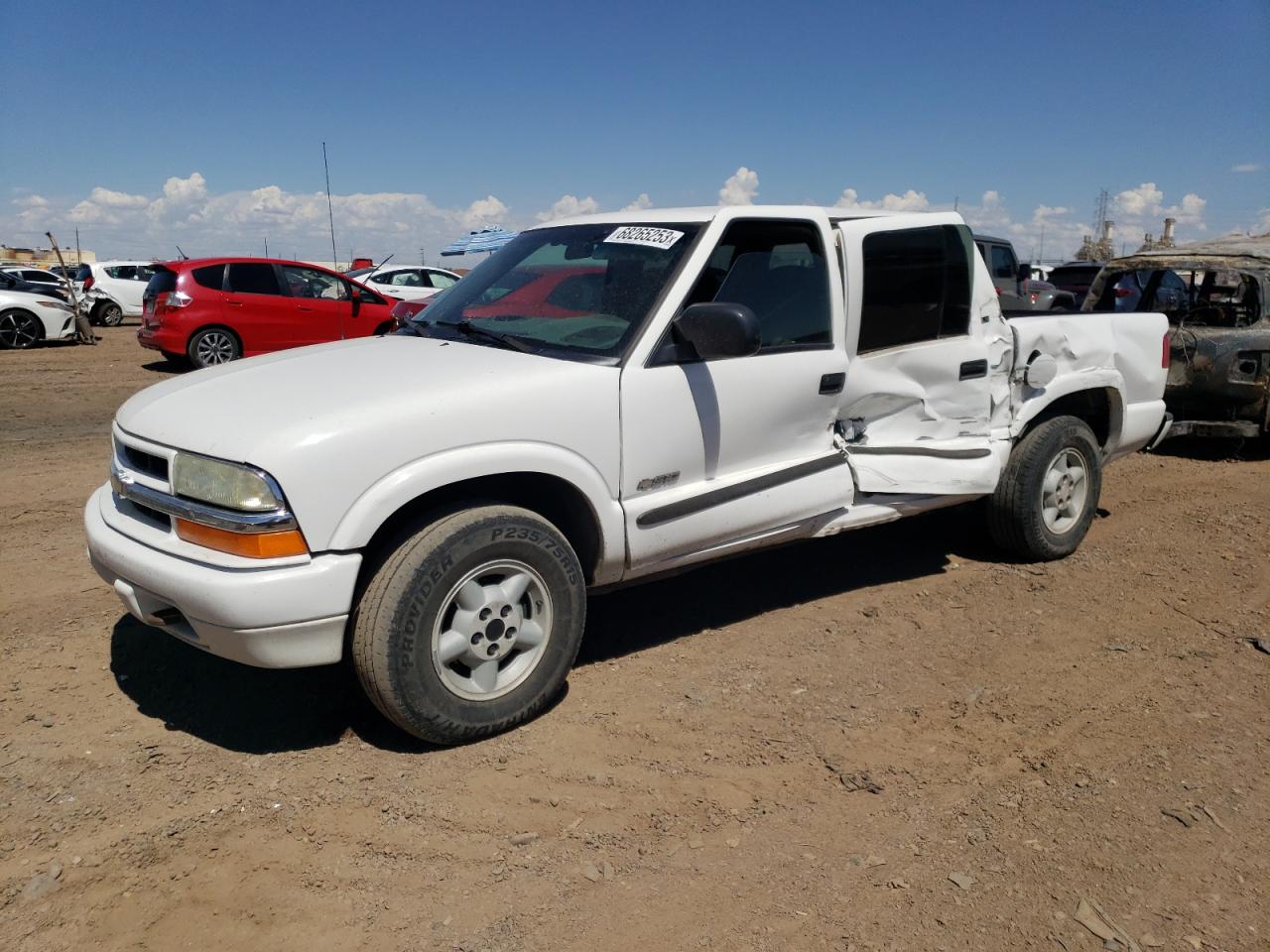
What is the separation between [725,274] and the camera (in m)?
4.05

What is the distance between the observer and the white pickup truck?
10.1 ft

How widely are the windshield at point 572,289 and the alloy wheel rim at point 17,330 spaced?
591 inches

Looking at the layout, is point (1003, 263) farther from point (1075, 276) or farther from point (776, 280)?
point (776, 280)

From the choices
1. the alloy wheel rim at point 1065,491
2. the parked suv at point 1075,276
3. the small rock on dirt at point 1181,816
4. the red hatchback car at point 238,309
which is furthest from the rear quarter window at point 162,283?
the parked suv at point 1075,276

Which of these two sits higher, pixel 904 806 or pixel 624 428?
pixel 624 428

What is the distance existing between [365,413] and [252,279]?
1135 cm

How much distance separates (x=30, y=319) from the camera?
53.7 feet

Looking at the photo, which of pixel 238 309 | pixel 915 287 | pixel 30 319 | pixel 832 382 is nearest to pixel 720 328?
pixel 832 382

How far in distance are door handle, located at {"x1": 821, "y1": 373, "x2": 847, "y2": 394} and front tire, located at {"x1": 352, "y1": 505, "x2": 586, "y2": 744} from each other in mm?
1437

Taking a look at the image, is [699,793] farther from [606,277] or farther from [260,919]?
[606,277]

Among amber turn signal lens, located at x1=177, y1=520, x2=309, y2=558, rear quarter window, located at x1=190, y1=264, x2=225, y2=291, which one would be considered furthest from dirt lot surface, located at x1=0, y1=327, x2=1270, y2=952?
rear quarter window, located at x1=190, y1=264, x2=225, y2=291

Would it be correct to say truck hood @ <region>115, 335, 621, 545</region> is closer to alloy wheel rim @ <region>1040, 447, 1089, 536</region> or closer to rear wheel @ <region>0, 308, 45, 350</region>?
alloy wheel rim @ <region>1040, 447, 1089, 536</region>

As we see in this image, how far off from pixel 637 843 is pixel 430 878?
62 cm

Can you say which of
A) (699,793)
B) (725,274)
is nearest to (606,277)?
(725,274)
